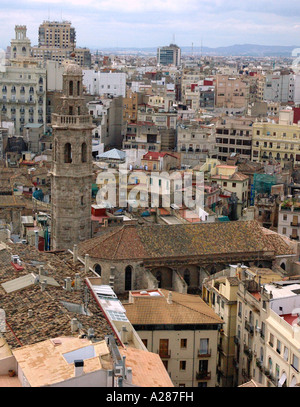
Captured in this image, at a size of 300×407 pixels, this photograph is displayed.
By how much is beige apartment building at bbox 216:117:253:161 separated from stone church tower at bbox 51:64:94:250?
107 feet

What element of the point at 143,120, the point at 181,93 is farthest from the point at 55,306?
the point at 181,93

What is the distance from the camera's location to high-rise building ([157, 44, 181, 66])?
196 metres

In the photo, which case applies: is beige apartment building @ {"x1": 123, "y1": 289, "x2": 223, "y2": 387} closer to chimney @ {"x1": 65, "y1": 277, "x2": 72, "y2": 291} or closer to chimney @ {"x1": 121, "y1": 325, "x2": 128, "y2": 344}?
chimney @ {"x1": 65, "y1": 277, "x2": 72, "y2": 291}

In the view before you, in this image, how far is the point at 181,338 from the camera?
22.9 metres

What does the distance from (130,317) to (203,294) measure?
5545 mm

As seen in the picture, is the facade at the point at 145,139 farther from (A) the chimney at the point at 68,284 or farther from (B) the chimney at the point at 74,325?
(B) the chimney at the point at 74,325

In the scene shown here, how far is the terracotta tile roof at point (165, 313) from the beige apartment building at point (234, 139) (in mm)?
39087

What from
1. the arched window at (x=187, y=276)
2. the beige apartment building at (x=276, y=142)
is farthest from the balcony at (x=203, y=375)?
the beige apartment building at (x=276, y=142)

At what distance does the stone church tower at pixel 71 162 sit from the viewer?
29.9 metres

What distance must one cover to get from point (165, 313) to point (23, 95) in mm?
50034

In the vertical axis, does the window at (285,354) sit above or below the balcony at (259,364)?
above

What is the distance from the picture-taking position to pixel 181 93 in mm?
113312

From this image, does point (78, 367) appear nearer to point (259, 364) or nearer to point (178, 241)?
point (259, 364)

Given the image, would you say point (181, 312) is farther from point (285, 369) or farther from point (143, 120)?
point (143, 120)
